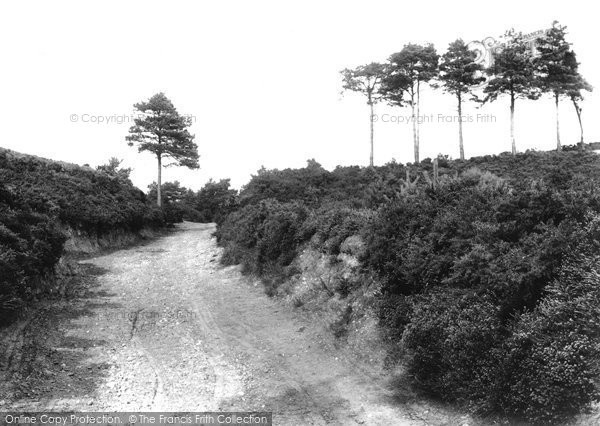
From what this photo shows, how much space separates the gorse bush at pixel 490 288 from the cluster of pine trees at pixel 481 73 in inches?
1021

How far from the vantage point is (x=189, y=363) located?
31.9ft

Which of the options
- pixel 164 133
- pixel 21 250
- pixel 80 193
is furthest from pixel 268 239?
pixel 164 133

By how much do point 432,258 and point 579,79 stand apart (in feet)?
117

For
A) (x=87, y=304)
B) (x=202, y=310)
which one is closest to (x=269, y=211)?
(x=202, y=310)

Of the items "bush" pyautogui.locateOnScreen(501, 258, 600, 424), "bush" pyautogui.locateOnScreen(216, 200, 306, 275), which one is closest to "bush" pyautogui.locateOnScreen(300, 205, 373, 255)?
"bush" pyautogui.locateOnScreen(216, 200, 306, 275)

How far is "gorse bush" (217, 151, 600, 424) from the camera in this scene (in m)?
5.97

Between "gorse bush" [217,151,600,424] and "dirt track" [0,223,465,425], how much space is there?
929mm

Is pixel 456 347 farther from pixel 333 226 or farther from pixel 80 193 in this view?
pixel 80 193

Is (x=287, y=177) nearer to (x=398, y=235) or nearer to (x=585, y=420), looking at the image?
(x=398, y=235)

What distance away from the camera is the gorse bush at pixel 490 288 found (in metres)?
5.97

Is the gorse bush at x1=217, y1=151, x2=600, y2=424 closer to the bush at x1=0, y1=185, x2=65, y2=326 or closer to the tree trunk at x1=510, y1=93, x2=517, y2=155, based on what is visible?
the bush at x1=0, y1=185, x2=65, y2=326

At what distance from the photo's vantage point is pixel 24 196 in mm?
13742

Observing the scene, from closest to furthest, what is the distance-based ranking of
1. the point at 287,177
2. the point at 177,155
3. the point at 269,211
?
the point at 269,211 → the point at 287,177 → the point at 177,155

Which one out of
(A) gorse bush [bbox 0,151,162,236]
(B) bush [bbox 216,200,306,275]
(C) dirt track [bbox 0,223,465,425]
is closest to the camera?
(C) dirt track [bbox 0,223,465,425]
